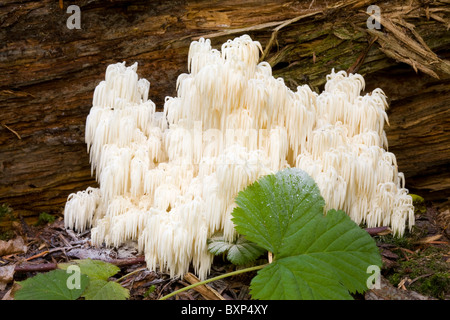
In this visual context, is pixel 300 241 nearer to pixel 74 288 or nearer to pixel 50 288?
pixel 74 288

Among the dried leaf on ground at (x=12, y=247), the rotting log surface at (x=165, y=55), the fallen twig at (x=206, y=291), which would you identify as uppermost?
the rotting log surface at (x=165, y=55)

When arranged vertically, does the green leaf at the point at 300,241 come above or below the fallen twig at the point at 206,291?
above

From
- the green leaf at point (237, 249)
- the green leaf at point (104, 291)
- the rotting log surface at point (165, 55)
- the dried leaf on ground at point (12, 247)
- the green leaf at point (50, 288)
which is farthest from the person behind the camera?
the rotting log surface at point (165, 55)

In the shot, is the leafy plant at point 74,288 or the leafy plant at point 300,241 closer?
the leafy plant at point 300,241

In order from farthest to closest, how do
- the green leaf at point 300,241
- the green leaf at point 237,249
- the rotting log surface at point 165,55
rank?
the rotting log surface at point 165,55, the green leaf at point 237,249, the green leaf at point 300,241

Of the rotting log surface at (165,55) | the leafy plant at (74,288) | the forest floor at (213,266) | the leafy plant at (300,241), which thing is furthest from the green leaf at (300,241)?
the rotting log surface at (165,55)

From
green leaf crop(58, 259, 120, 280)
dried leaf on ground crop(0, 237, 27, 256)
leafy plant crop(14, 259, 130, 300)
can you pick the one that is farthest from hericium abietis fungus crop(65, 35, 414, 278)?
dried leaf on ground crop(0, 237, 27, 256)

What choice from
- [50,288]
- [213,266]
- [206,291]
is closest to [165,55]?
[213,266]

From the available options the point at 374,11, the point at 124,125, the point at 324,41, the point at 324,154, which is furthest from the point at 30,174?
the point at 374,11

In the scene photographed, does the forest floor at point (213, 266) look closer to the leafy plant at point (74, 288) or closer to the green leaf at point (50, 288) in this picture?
the leafy plant at point (74, 288)
